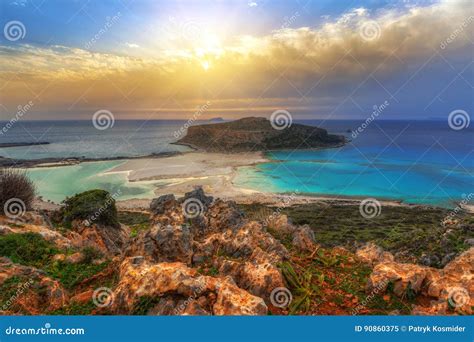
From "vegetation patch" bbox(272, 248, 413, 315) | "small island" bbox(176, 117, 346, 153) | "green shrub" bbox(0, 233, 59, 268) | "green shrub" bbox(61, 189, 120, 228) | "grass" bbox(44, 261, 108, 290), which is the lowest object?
"vegetation patch" bbox(272, 248, 413, 315)

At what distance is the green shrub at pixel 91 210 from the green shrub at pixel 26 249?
5892 mm

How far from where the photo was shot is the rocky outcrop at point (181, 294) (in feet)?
20.3

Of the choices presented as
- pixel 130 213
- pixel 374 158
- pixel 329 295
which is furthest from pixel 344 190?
pixel 329 295

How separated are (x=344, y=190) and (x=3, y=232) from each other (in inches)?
1885

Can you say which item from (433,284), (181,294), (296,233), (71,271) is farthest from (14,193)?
(433,284)

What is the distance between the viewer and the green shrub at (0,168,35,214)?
14320mm

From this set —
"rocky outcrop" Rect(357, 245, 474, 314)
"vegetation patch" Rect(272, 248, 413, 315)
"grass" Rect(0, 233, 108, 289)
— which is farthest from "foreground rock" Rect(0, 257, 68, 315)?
"rocky outcrop" Rect(357, 245, 474, 314)

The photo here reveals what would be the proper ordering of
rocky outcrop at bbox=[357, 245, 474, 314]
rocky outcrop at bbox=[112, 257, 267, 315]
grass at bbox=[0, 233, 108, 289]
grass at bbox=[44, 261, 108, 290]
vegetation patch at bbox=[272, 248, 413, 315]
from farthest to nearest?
grass at bbox=[0, 233, 108, 289] < grass at bbox=[44, 261, 108, 290] < vegetation patch at bbox=[272, 248, 413, 315] < rocky outcrop at bbox=[357, 245, 474, 314] < rocky outcrop at bbox=[112, 257, 267, 315]

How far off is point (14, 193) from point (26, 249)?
23.3ft

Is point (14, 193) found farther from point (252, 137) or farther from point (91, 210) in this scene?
point (252, 137)

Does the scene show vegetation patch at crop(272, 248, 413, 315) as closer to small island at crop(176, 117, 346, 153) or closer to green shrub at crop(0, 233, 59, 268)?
green shrub at crop(0, 233, 59, 268)

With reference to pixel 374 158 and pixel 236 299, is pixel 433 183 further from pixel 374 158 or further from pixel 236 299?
pixel 236 299

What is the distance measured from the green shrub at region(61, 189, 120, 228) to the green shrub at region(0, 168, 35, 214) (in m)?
1.99

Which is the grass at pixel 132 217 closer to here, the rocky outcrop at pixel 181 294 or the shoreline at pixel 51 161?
the rocky outcrop at pixel 181 294
